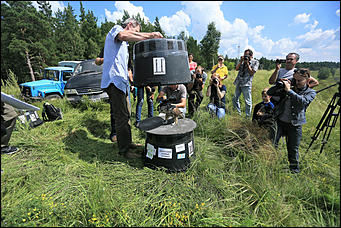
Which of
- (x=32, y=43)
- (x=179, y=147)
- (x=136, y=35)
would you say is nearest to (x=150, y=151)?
(x=179, y=147)

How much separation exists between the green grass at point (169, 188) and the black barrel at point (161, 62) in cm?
126

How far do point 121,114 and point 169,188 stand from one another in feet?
4.45

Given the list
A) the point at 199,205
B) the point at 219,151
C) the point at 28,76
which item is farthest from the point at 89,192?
the point at 28,76

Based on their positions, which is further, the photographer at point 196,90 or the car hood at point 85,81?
the car hood at point 85,81

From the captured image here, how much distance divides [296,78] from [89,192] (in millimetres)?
3089

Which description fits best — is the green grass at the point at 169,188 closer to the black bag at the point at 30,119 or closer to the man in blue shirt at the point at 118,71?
the black bag at the point at 30,119

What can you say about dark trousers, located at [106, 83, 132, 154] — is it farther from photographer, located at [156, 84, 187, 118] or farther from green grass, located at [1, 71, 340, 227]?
photographer, located at [156, 84, 187, 118]

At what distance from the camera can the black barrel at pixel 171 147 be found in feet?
7.34

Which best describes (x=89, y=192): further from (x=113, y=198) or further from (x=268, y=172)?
(x=268, y=172)

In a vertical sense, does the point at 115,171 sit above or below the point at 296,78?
below

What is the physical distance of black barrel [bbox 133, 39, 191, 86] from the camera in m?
1.75

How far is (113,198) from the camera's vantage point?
5.76 ft

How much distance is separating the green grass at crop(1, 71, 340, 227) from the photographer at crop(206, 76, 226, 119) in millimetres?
1039

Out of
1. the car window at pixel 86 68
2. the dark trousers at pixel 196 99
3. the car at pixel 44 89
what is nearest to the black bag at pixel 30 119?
the car at pixel 44 89
